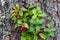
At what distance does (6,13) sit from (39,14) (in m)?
0.37

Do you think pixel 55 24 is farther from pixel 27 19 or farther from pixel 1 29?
pixel 1 29

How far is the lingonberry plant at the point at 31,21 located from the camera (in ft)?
7.16

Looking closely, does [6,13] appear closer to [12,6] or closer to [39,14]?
[12,6]

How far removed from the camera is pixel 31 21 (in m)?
2.18

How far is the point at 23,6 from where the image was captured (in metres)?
2.27

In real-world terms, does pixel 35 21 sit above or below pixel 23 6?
below

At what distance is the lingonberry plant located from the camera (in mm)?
2181

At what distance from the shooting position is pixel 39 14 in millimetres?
2191

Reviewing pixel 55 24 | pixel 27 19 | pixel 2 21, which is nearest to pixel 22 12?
pixel 27 19

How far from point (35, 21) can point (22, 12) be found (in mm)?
173

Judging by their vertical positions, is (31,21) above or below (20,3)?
below

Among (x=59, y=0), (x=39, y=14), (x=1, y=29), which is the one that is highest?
(x=59, y=0)

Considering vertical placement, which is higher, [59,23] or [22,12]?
[22,12]

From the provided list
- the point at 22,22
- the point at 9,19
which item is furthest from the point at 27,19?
the point at 9,19
